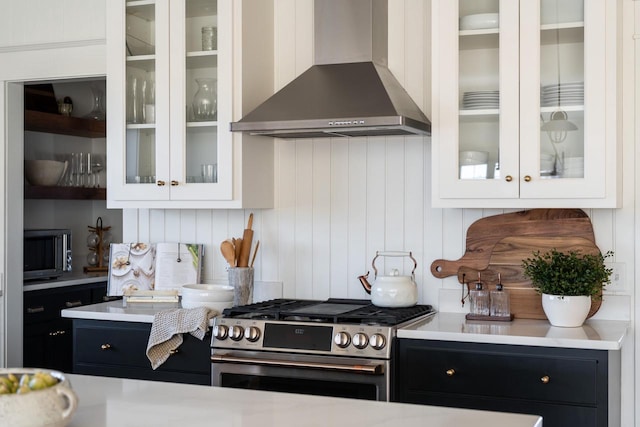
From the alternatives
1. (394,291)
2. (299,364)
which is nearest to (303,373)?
(299,364)

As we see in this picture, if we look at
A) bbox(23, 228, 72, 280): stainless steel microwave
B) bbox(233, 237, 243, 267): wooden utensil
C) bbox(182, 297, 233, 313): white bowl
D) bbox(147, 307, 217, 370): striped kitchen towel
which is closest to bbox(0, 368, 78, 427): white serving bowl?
bbox(147, 307, 217, 370): striped kitchen towel

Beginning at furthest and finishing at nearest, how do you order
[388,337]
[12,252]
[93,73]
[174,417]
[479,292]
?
[12,252] < [93,73] < [479,292] < [388,337] < [174,417]

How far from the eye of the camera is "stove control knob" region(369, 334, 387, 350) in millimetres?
3223

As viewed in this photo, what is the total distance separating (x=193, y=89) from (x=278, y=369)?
54.1 inches

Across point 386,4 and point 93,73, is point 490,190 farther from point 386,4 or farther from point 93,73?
point 93,73

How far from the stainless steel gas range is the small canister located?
121 cm

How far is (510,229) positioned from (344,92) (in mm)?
931

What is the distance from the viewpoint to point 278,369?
3.35 m

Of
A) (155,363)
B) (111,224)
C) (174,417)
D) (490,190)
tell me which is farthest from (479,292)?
(111,224)

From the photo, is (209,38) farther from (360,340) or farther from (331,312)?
(360,340)

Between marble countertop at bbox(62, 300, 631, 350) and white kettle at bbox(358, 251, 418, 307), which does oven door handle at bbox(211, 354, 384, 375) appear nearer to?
marble countertop at bbox(62, 300, 631, 350)

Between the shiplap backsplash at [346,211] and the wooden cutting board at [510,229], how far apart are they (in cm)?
4

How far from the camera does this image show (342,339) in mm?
3283

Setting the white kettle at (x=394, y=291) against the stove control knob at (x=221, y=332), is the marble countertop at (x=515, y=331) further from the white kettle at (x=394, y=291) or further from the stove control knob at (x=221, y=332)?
the stove control knob at (x=221, y=332)
